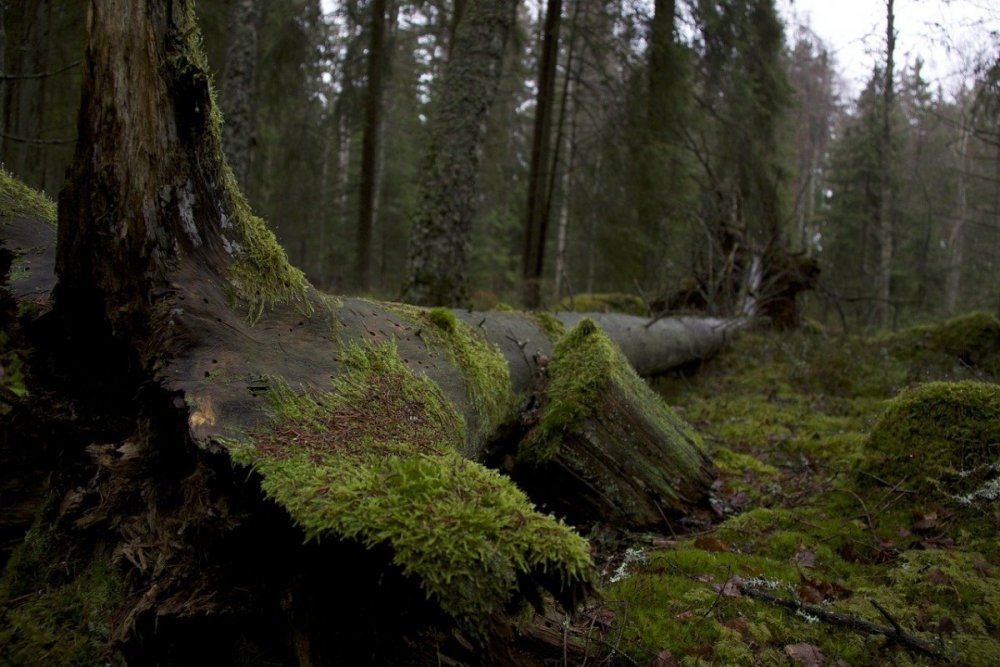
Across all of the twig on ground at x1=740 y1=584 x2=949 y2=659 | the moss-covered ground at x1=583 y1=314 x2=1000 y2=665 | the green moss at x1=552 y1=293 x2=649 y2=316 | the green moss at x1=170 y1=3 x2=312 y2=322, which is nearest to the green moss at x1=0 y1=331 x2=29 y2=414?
the green moss at x1=170 y1=3 x2=312 y2=322

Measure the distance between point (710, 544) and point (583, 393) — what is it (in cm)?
A: 100

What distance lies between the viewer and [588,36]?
11.9 m

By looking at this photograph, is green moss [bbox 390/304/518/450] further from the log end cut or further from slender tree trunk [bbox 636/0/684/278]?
slender tree trunk [bbox 636/0/684/278]

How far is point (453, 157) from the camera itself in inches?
285

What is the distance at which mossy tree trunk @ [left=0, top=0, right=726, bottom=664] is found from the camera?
4.86 ft

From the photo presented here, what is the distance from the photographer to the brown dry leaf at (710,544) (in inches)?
117

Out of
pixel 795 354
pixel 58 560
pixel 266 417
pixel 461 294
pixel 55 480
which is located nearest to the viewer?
pixel 266 417

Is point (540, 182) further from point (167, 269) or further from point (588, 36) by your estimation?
point (167, 269)

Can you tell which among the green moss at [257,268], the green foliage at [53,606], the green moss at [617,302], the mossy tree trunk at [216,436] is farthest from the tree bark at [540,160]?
the green foliage at [53,606]

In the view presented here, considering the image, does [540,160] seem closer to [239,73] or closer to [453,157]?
[453,157]

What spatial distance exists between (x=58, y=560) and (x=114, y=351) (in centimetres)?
81

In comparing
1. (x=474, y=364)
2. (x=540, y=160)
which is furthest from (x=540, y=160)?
(x=474, y=364)

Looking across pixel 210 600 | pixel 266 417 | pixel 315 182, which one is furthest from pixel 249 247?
pixel 315 182

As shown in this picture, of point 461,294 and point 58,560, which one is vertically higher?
point 461,294
